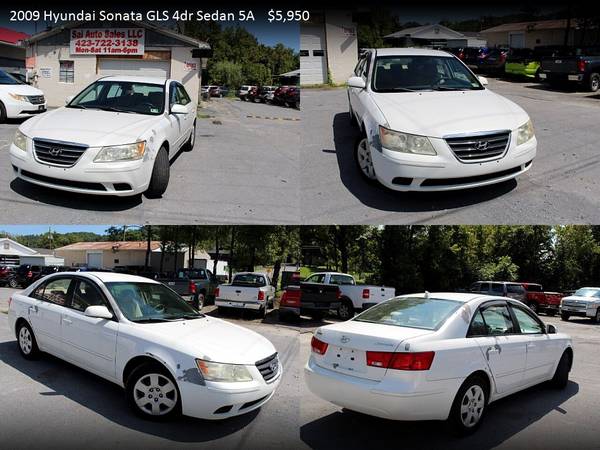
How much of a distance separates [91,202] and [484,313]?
536 centimetres

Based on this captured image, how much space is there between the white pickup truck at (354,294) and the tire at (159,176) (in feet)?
18.9

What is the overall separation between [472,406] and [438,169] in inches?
107

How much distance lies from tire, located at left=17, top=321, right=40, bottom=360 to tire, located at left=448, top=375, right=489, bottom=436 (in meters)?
4.61

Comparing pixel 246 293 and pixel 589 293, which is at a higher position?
pixel 246 293

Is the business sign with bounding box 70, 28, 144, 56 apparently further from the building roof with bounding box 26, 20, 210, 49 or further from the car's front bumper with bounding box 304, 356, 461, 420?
the car's front bumper with bounding box 304, 356, 461, 420

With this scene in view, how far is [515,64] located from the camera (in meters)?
21.0

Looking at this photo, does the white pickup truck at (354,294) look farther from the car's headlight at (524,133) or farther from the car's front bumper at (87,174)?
the car's headlight at (524,133)

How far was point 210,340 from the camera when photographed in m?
4.67

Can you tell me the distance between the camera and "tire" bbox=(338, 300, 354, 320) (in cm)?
1267

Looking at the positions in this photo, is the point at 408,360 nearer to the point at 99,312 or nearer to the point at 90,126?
the point at 99,312

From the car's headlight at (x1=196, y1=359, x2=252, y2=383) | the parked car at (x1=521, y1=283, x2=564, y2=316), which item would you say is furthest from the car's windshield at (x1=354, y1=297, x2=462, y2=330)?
the parked car at (x1=521, y1=283, x2=564, y2=316)

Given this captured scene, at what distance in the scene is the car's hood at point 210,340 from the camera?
14.5 feet

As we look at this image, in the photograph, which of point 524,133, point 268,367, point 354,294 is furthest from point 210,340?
point 354,294

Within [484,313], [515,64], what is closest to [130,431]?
[484,313]
